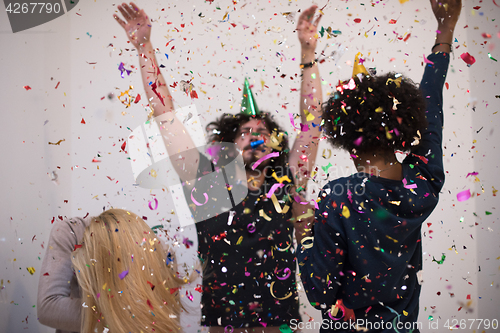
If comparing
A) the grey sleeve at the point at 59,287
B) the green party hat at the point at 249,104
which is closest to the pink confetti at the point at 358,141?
the green party hat at the point at 249,104

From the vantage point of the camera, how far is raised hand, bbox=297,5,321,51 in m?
1.37

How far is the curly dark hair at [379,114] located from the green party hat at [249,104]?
1.93 ft

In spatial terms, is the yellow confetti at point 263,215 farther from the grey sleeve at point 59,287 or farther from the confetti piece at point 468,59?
the confetti piece at point 468,59

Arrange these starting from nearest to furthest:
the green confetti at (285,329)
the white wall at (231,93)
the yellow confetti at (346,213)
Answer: the yellow confetti at (346,213) < the green confetti at (285,329) < the white wall at (231,93)

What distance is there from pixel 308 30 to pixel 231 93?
18.7 inches

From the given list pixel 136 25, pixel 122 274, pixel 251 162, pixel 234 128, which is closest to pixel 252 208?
pixel 251 162

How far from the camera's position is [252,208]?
130 cm

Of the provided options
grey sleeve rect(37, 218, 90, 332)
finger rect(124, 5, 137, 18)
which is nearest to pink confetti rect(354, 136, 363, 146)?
grey sleeve rect(37, 218, 90, 332)

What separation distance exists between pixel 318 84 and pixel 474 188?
1.04m

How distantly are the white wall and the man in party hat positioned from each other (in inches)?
10.6

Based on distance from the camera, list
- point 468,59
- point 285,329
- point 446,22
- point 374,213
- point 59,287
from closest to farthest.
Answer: point 374,213, point 59,287, point 446,22, point 285,329, point 468,59

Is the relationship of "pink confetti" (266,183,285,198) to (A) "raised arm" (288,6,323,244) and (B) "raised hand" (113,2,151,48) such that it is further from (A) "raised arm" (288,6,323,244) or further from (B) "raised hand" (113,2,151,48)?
(B) "raised hand" (113,2,151,48)

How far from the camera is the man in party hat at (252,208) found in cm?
125

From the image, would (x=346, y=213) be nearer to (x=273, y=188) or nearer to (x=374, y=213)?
(x=374, y=213)
